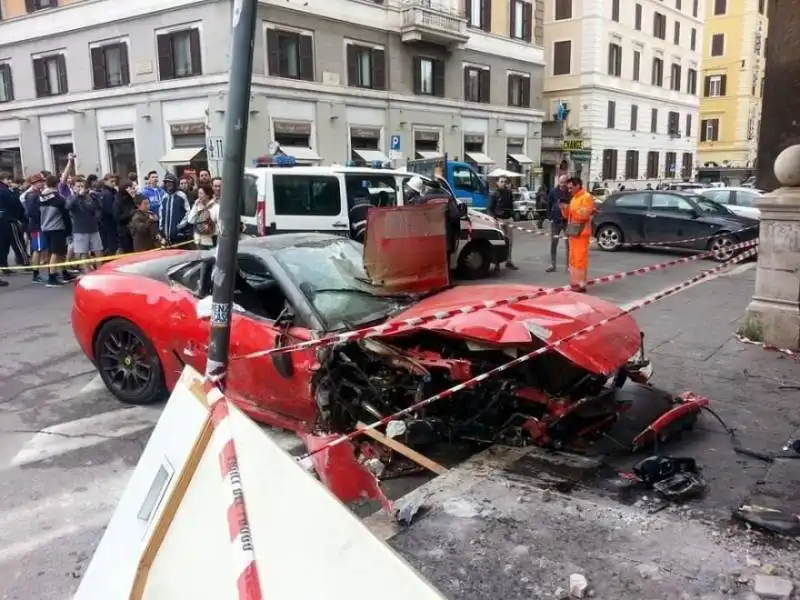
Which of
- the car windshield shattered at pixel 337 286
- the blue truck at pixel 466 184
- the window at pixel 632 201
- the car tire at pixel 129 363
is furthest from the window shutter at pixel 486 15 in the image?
the car tire at pixel 129 363

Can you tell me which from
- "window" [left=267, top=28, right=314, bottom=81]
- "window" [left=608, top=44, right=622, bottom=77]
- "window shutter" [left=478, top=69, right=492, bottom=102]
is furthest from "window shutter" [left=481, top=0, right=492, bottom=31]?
"window" [left=608, top=44, right=622, bottom=77]

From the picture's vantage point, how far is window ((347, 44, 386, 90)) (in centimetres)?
2797

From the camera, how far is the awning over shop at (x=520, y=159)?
36594 millimetres

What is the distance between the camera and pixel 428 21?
29500mm

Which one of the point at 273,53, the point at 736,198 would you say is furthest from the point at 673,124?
the point at 736,198

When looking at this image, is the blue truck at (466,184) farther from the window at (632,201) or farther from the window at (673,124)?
the window at (673,124)

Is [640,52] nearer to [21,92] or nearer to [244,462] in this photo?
[21,92]

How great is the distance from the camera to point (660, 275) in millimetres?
12031

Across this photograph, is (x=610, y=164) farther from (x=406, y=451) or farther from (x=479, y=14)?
(x=406, y=451)

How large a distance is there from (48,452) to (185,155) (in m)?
22.4

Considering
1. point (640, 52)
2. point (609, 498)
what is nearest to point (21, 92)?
point (609, 498)

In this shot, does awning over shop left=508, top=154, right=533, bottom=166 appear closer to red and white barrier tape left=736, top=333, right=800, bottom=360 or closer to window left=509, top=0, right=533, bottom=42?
window left=509, top=0, right=533, bottom=42

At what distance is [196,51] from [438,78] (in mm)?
11802

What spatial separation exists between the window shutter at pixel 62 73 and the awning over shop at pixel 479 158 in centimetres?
1870
